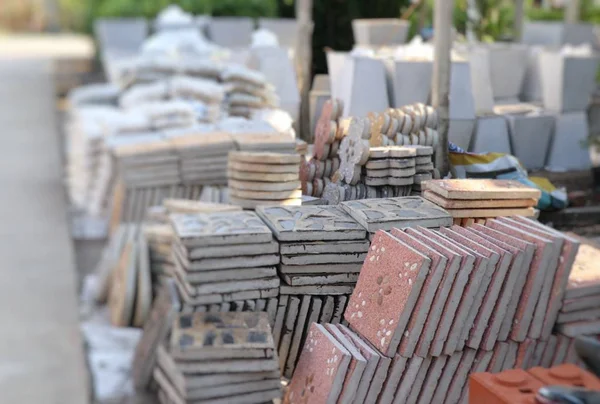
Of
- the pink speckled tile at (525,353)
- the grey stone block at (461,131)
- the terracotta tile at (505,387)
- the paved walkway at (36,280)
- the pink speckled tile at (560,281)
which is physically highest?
the grey stone block at (461,131)

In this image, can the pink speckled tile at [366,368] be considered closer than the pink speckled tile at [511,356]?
Yes

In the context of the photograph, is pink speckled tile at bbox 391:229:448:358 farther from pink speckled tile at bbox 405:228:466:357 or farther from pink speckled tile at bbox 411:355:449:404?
pink speckled tile at bbox 411:355:449:404

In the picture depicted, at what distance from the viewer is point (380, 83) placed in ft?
15.8

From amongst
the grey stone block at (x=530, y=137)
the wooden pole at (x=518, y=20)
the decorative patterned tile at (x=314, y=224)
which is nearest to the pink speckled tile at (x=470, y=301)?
the decorative patterned tile at (x=314, y=224)

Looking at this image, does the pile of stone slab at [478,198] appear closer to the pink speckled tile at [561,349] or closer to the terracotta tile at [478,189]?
the terracotta tile at [478,189]

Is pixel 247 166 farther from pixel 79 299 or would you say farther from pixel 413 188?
pixel 79 299

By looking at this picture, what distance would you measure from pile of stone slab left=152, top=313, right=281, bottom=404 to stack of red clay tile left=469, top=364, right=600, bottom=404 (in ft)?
4.85

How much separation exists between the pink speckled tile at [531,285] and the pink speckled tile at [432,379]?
313 mm

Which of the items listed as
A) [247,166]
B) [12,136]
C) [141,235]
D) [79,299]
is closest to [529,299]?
[247,166]

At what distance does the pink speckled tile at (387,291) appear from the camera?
3150 mm

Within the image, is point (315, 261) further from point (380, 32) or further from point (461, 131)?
point (380, 32)

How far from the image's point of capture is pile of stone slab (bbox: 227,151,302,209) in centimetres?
465

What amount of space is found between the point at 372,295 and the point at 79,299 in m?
5.60

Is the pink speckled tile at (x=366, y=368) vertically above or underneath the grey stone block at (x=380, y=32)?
underneath
